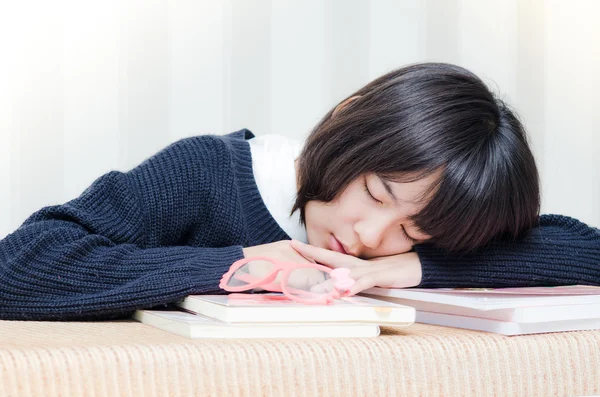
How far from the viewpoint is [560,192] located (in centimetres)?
180

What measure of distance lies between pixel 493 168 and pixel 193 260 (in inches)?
16.0

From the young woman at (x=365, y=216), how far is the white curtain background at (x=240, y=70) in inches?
15.8

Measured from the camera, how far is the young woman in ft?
2.71

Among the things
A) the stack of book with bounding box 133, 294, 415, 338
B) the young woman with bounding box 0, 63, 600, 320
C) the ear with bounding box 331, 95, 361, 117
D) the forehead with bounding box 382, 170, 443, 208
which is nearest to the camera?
the stack of book with bounding box 133, 294, 415, 338

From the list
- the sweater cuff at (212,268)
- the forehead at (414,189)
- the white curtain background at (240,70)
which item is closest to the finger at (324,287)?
the sweater cuff at (212,268)

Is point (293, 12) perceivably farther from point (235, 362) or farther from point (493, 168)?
point (235, 362)

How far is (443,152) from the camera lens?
3.06 feet

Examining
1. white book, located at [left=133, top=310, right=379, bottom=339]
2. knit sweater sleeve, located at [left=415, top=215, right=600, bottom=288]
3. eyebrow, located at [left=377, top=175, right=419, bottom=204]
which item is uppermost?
eyebrow, located at [left=377, top=175, right=419, bottom=204]

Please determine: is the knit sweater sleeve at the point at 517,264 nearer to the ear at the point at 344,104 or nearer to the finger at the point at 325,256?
the finger at the point at 325,256

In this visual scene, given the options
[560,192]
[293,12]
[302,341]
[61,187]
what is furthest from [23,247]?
[560,192]

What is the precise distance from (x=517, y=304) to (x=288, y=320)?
0.64 feet

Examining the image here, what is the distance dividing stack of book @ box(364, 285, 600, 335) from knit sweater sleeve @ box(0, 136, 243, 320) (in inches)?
9.1

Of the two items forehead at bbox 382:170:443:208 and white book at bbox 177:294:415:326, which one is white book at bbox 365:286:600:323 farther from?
forehead at bbox 382:170:443:208

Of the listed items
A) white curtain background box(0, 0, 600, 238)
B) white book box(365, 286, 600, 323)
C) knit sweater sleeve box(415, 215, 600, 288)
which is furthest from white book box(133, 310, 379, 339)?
white curtain background box(0, 0, 600, 238)
